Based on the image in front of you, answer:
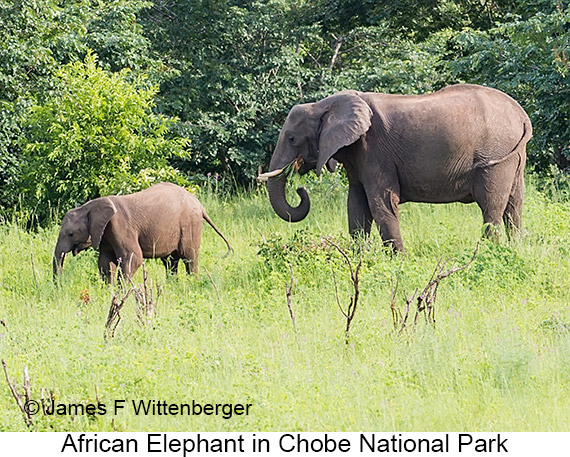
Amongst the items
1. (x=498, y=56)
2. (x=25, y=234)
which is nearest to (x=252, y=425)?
(x=25, y=234)

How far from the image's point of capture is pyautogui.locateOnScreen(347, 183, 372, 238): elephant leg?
10.9 meters

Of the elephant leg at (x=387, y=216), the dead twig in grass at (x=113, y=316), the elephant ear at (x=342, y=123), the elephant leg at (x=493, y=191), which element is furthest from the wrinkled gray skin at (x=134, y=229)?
the elephant leg at (x=493, y=191)

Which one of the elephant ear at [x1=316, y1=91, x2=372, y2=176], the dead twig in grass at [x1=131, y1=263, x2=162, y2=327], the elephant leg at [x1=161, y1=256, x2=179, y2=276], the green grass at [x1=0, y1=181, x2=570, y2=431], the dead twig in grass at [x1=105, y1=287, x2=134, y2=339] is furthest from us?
the elephant leg at [x1=161, y1=256, x2=179, y2=276]

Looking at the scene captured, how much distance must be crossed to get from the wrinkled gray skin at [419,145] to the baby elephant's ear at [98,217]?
1.87m

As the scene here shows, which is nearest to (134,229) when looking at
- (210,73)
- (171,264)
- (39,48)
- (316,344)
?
(171,264)

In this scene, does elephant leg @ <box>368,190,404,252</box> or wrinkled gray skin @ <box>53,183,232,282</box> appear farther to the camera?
elephant leg @ <box>368,190,404,252</box>

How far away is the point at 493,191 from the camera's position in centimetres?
1057

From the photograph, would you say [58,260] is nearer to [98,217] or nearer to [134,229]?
[98,217]

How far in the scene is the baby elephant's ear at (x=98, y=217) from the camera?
10.2 m

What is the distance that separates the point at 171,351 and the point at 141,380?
599 millimetres

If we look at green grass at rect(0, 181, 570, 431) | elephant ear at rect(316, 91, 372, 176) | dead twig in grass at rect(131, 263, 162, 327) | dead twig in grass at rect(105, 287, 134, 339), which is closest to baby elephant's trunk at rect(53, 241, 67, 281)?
green grass at rect(0, 181, 570, 431)

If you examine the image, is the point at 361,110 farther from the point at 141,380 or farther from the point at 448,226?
the point at 141,380

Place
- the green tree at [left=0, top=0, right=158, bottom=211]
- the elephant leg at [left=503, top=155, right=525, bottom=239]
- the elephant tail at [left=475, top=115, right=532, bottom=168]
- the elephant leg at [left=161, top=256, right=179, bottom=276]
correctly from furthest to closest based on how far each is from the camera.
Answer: the green tree at [left=0, top=0, right=158, bottom=211] < the elephant leg at [left=161, top=256, right=179, bottom=276] < the elephant leg at [left=503, top=155, right=525, bottom=239] < the elephant tail at [left=475, top=115, right=532, bottom=168]

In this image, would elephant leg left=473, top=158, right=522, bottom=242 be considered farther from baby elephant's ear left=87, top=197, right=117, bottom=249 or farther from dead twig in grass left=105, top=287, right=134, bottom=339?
dead twig in grass left=105, top=287, right=134, bottom=339
